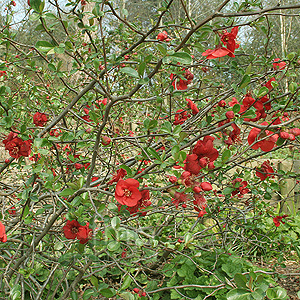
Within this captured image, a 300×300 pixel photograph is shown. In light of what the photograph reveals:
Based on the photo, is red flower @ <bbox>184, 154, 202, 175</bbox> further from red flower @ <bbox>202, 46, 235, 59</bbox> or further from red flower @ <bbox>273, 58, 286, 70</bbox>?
red flower @ <bbox>273, 58, 286, 70</bbox>

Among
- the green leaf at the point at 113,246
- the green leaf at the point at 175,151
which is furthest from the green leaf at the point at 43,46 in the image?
the green leaf at the point at 113,246

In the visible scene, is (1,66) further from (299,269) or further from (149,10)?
(149,10)

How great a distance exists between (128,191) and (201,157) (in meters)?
0.29

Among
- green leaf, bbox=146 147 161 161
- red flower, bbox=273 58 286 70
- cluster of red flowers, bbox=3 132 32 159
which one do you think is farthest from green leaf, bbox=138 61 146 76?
red flower, bbox=273 58 286 70

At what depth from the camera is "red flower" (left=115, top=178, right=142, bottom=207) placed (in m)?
0.94

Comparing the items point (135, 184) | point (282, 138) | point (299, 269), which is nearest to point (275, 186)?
point (282, 138)

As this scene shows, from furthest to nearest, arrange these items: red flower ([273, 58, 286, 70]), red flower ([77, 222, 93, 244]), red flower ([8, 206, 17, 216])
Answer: red flower ([8, 206, 17, 216])
red flower ([273, 58, 286, 70])
red flower ([77, 222, 93, 244])

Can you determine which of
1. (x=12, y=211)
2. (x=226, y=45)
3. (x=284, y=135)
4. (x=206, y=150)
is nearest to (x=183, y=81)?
(x=226, y=45)

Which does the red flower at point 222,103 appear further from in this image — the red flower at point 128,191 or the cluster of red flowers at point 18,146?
the cluster of red flowers at point 18,146

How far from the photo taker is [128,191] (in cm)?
97

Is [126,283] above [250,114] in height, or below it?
below

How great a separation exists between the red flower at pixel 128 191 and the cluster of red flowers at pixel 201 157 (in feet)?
0.63

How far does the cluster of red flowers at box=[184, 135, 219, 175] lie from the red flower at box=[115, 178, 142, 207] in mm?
193

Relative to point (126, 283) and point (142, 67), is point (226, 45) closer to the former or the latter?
point (142, 67)
